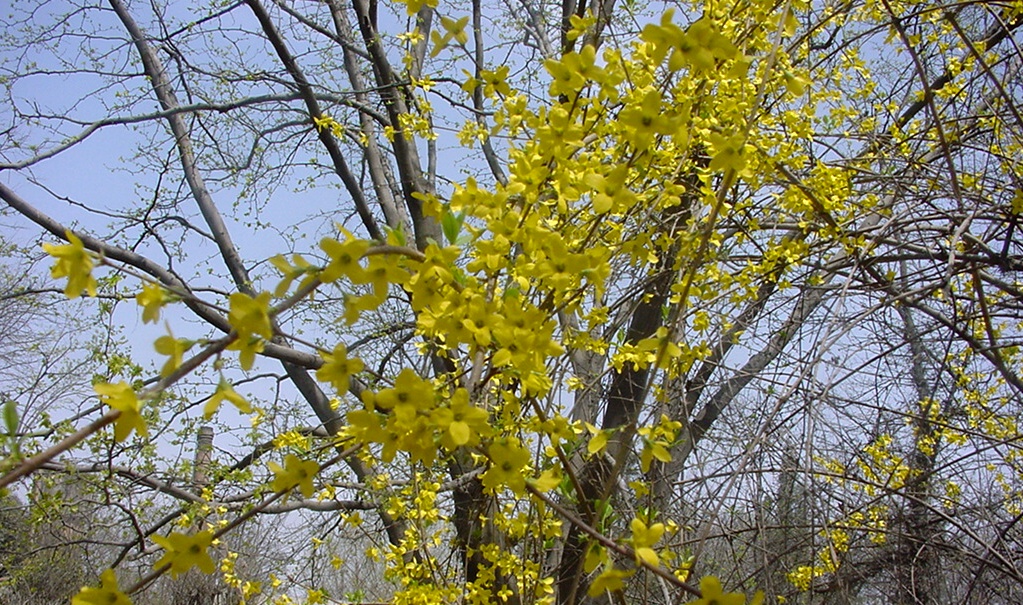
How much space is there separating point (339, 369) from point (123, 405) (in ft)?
0.86

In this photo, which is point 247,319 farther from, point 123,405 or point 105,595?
point 105,595

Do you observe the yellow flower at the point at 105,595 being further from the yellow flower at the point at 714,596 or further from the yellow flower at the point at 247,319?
the yellow flower at the point at 714,596

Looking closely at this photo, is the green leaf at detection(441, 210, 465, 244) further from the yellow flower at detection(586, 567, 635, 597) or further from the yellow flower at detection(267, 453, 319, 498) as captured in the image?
the yellow flower at detection(586, 567, 635, 597)

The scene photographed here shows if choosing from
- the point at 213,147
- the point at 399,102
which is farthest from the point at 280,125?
the point at 399,102

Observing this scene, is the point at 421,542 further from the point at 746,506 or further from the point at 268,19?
the point at 268,19

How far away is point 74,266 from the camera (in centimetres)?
86

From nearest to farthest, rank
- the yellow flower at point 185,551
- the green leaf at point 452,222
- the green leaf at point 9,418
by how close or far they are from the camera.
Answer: the green leaf at point 9,418
the yellow flower at point 185,551
the green leaf at point 452,222

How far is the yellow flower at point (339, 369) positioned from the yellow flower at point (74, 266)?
0.29 meters

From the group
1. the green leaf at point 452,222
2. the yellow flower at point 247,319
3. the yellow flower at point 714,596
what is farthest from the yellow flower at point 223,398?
the yellow flower at point 714,596

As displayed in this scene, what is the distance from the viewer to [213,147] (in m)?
6.29

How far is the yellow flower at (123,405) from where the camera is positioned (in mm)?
794

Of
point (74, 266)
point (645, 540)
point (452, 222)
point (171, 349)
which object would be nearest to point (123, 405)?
point (171, 349)

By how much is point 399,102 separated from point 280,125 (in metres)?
1.84

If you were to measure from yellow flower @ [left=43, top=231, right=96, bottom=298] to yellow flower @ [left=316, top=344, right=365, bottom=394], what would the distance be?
0.29m
